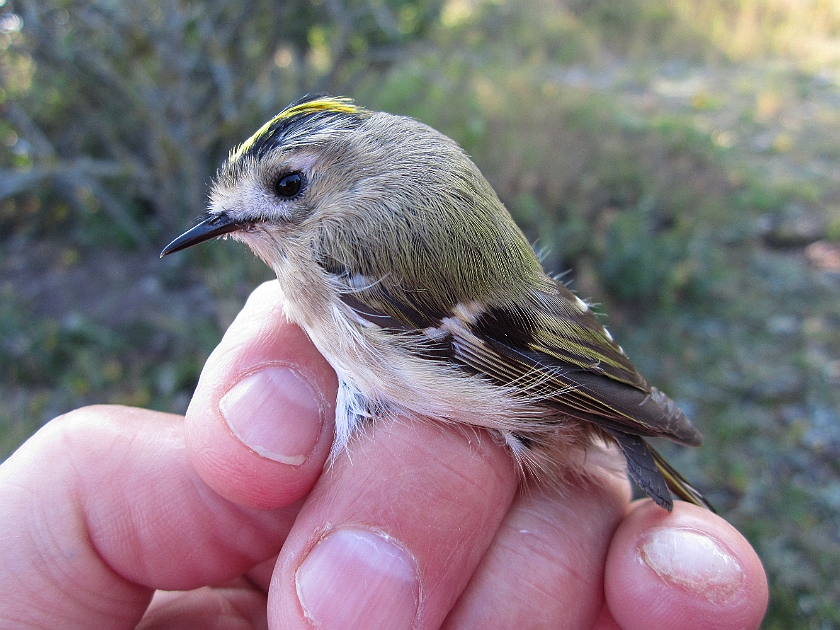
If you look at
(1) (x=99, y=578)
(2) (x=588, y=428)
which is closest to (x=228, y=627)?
(1) (x=99, y=578)

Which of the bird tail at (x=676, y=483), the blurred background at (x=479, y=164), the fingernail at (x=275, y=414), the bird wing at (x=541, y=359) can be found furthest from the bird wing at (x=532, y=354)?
the blurred background at (x=479, y=164)

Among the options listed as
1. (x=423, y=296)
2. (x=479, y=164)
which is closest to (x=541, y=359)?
(x=423, y=296)

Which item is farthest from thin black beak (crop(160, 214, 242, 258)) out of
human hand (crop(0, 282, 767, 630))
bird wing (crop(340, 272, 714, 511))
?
bird wing (crop(340, 272, 714, 511))

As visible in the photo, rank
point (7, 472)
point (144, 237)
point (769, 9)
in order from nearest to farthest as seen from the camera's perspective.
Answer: point (7, 472) → point (144, 237) → point (769, 9)

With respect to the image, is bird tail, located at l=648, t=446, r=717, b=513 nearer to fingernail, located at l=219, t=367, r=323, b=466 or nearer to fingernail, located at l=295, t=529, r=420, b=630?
fingernail, located at l=295, t=529, r=420, b=630

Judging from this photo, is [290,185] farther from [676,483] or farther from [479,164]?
[479,164]

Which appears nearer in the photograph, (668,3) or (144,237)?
(144,237)

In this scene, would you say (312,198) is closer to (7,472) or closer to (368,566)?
(368,566)
